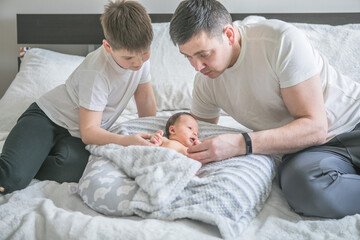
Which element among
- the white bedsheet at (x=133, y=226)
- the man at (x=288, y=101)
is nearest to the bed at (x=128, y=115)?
the white bedsheet at (x=133, y=226)

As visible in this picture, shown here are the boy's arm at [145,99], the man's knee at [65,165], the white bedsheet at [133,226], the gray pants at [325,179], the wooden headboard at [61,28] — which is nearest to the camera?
the white bedsheet at [133,226]

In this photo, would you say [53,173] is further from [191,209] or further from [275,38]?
[275,38]

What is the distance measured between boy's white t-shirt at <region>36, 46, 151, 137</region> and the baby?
26cm

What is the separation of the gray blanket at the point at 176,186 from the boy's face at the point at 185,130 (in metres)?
0.19

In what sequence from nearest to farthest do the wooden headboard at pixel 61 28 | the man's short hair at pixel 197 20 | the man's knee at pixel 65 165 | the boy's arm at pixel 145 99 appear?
the man's short hair at pixel 197 20, the man's knee at pixel 65 165, the boy's arm at pixel 145 99, the wooden headboard at pixel 61 28

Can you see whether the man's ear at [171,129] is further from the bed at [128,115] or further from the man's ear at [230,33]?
the man's ear at [230,33]

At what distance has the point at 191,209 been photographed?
121 centimetres

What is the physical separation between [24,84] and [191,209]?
1.64m

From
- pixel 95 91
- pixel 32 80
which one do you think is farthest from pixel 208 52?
pixel 32 80

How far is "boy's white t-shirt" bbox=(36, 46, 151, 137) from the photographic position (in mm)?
1672

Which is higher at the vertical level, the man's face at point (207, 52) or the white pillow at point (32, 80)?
the man's face at point (207, 52)

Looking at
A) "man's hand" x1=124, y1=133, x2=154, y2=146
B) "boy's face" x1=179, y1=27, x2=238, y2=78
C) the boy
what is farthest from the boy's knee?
"boy's face" x1=179, y1=27, x2=238, y2=78

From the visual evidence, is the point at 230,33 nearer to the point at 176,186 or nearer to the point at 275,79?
the point at 275,79

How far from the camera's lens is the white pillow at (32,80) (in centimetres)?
230
